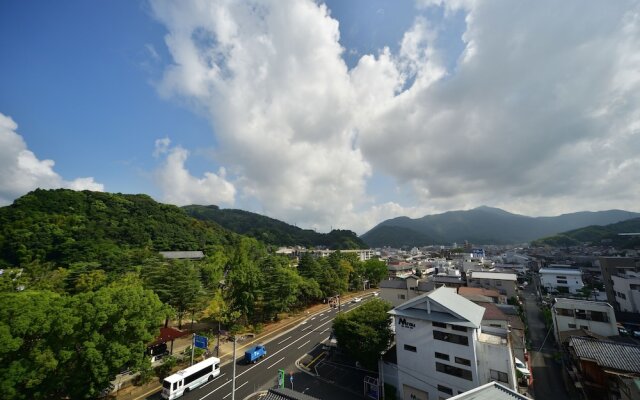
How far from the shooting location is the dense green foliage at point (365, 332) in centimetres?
2730

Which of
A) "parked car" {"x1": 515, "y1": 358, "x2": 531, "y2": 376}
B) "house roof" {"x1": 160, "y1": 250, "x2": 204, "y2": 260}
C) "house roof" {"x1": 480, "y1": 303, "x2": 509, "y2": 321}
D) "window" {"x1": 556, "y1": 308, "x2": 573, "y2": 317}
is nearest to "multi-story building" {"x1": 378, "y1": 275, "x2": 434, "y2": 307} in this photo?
"house roof" {"x1": 480, "y1": 303, "x2": 509, "y2": 321}

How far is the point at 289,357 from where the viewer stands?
32812 mm

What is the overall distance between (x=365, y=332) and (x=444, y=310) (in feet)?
27.6

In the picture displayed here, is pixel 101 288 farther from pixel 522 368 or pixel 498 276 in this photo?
pixel 498 276

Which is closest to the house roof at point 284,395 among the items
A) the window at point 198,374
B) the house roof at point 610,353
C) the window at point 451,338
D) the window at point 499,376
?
the window at point 198,374

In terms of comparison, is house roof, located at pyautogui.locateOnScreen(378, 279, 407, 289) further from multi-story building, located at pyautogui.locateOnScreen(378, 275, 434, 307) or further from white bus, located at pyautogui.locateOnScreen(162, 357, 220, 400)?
white bus, located at pyautogui.locateOnScreen(162, 357, 220, 400)

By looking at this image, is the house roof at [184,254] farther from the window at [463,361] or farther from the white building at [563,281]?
the white building at [563,281]

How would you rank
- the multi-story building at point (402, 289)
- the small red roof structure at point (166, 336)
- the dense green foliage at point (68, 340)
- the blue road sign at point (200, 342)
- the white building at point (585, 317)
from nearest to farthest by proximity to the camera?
the dense green foliage at point (68, 340), the blue road sign at point (200, 342), the small red roof structure at point (166, 336), the white building at point (585, 317), the multi-story building at point (402, 289)

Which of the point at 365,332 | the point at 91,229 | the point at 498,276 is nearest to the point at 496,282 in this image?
the point at 498,276

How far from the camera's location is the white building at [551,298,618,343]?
1364 inches

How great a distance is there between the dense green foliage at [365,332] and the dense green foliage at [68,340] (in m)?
19.4

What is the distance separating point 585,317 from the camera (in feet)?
118

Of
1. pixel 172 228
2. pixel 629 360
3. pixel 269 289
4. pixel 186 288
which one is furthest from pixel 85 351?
pixel 172 228

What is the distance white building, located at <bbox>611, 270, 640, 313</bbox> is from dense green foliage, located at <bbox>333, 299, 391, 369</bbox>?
4851 cm
